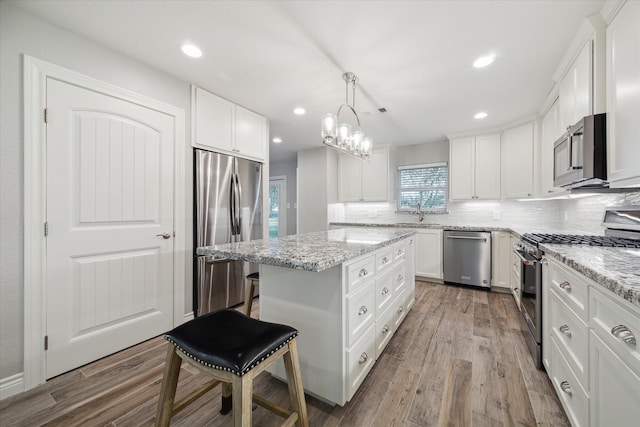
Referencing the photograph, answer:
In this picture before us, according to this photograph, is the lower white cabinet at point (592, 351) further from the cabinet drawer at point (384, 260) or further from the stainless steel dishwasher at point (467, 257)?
the stainless steel dishwasher at point (467, 257)

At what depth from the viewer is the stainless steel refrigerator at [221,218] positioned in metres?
2.57

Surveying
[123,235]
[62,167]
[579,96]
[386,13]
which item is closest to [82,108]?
[62,167]

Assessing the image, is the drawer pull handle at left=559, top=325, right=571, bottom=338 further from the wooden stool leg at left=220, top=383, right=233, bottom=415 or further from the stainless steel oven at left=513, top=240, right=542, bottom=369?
the wooden stool leg at left=220, top=383, right=233, bottom=415

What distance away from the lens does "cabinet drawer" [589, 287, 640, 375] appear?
0.77 meters

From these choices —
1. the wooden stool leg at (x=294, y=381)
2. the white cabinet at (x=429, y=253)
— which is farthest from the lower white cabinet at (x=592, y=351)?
the white cabinet at (x=429, y=253)

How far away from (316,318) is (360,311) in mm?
292

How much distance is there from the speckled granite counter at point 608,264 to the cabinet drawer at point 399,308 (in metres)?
1.18

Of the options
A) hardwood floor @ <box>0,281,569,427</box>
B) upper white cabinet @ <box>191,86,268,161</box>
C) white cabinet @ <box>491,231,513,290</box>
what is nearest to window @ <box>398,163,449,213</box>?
white cabinet @ <box>491,231,513,290</box>

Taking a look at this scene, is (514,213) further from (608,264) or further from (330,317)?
(330,317)

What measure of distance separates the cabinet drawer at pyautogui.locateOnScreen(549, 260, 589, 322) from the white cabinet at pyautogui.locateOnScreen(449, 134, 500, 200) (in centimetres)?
275

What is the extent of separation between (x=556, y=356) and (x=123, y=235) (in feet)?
10.5

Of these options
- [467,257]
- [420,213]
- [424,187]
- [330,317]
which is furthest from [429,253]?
[330,317]

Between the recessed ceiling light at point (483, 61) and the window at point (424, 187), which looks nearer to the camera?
the recessed ceiling light at point (483, 61)

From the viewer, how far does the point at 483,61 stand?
2.13m
